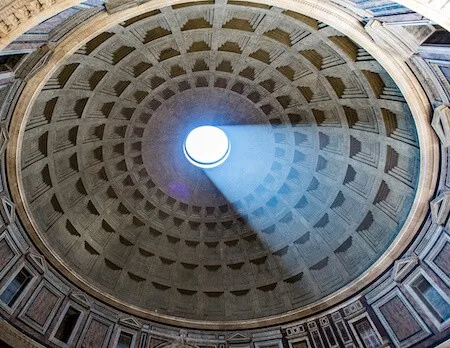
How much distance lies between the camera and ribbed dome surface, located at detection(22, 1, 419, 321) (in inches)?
730

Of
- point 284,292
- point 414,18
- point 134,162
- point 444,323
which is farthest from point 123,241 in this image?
point 414,18

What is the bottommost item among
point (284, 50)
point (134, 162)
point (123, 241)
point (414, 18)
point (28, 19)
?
point (28, 19)

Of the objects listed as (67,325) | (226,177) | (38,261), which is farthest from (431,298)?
(38,261)

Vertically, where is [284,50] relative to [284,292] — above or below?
above

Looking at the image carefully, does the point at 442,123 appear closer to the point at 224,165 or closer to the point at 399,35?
the point at 399,35

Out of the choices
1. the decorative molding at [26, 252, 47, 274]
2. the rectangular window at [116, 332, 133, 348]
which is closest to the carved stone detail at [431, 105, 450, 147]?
the rectangular window at [116, 332, 133, 348]

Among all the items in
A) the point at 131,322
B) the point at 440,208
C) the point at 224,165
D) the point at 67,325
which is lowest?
the point at 67,325

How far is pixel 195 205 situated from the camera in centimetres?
2720

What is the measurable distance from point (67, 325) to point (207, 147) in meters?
14.4

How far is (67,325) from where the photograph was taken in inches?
771

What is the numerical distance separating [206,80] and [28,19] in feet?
45.8

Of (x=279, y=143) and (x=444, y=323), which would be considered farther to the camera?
(x=279, y=143)

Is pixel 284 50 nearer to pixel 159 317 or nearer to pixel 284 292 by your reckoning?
pixel 284 292

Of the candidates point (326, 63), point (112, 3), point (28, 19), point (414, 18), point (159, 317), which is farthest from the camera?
point (159, 317)
